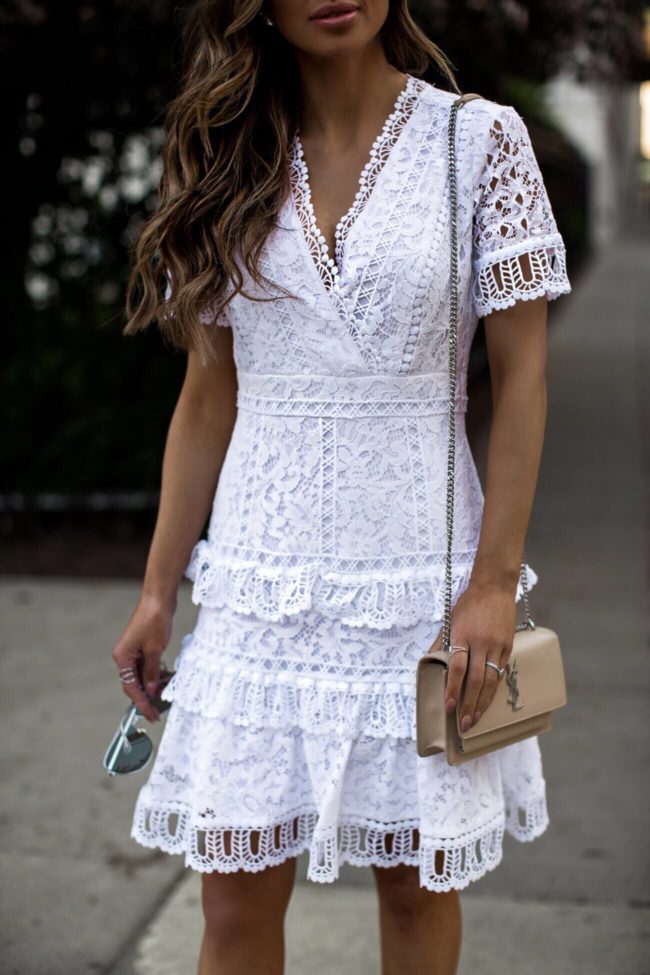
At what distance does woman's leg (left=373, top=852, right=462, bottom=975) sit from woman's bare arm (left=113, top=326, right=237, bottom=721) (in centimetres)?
55

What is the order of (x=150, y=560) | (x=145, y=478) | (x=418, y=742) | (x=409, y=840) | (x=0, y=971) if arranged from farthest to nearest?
1. (x=145, y=478)
2. (x=0, y=971)
3. (x=150, y=560)
4. (x=409, y=840)
5. (x=418, y=742)

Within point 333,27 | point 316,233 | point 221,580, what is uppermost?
point 333,27

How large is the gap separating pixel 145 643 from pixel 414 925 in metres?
0.65

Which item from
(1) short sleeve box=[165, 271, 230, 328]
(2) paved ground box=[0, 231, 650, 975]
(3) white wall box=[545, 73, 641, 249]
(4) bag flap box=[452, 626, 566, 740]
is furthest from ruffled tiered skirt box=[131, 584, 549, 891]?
(3) white wall box=[545, 73, 641, 249]

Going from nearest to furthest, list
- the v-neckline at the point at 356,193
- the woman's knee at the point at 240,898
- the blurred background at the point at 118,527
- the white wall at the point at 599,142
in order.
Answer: the v-neckline at the point at 356,193, the woman's knee at the point at 240,898, the blurred background at the point at 118,527, the white wall at the point at 599,142

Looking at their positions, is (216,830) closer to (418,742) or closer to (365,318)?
(418,742)

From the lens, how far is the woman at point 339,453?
1951 mm

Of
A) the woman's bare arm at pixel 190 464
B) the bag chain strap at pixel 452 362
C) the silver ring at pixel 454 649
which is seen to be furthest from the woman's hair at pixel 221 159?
the silver ring at pixel 454 649

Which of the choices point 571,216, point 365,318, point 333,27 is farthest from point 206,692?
point 571,216

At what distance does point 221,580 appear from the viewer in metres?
2.11

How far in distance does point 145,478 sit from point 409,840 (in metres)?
5.04

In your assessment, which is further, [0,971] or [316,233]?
[0,971]

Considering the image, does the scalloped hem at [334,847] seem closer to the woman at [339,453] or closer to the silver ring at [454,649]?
the woman at [339,453]

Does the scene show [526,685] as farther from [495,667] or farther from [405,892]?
[405,892]
